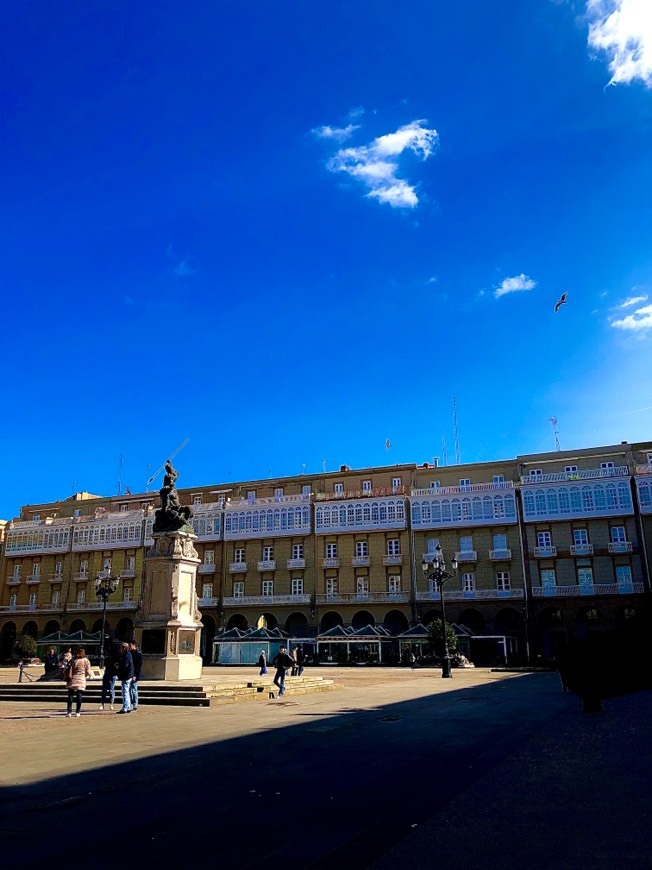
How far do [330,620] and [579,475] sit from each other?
69.6 ft

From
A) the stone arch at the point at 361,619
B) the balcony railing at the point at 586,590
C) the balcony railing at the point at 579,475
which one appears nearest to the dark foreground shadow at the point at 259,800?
the balcony railing at the point at 586,590

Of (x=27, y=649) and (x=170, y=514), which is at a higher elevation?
(x=170, y=514)

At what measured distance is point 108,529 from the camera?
2430 inches

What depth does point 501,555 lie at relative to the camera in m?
49.3

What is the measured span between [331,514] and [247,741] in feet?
145

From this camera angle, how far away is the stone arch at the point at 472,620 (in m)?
49.5

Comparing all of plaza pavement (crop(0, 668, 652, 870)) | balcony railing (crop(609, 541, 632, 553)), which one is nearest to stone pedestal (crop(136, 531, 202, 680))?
plaza pavement (crop(0, 668, 652, 870))

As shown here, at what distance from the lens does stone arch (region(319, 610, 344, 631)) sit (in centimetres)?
5300

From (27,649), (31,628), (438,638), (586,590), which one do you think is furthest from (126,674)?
(31,628)

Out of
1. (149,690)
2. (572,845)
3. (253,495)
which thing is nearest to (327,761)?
(572,845)

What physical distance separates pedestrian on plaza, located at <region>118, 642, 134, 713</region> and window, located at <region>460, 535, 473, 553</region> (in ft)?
123

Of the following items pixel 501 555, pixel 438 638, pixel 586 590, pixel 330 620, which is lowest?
pixel 438 638

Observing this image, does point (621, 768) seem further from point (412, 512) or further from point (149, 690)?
point (412, 512)

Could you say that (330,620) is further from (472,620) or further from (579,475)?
(579,475)
